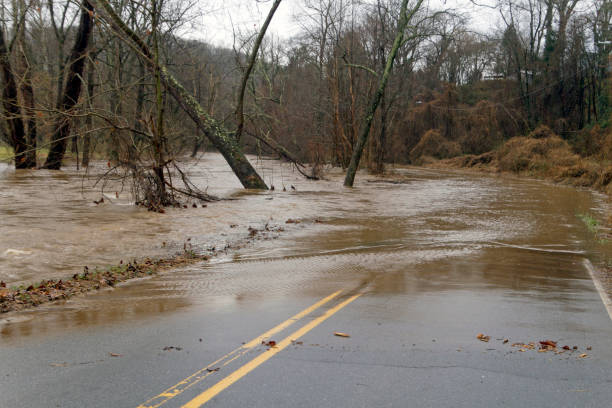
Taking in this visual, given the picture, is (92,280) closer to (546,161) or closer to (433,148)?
(546,161)

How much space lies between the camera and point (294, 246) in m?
11.9

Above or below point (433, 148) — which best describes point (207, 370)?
below

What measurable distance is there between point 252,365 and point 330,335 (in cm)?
110

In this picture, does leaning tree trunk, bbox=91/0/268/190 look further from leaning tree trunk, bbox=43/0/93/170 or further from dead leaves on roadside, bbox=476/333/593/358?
dead leaves on roadside, bbox=476/333/593/358

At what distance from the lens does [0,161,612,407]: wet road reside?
4.31m

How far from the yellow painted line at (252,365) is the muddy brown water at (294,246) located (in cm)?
141

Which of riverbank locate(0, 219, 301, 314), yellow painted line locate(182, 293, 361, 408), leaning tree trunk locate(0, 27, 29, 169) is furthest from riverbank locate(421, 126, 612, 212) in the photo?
leaning tree trunk locate(0, 27, 29, 169)

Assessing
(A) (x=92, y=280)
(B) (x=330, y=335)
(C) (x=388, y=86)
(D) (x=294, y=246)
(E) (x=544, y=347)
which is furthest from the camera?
(C) (x=388, y=86)

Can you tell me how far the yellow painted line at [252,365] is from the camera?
4133 millimetres

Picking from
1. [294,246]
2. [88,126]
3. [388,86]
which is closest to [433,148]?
[388,86]

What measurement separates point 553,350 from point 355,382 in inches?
79.4

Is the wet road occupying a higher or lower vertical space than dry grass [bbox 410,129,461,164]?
lower

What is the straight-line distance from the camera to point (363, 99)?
4141 cm

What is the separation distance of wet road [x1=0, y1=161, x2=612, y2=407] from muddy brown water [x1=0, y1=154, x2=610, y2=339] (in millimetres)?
67
